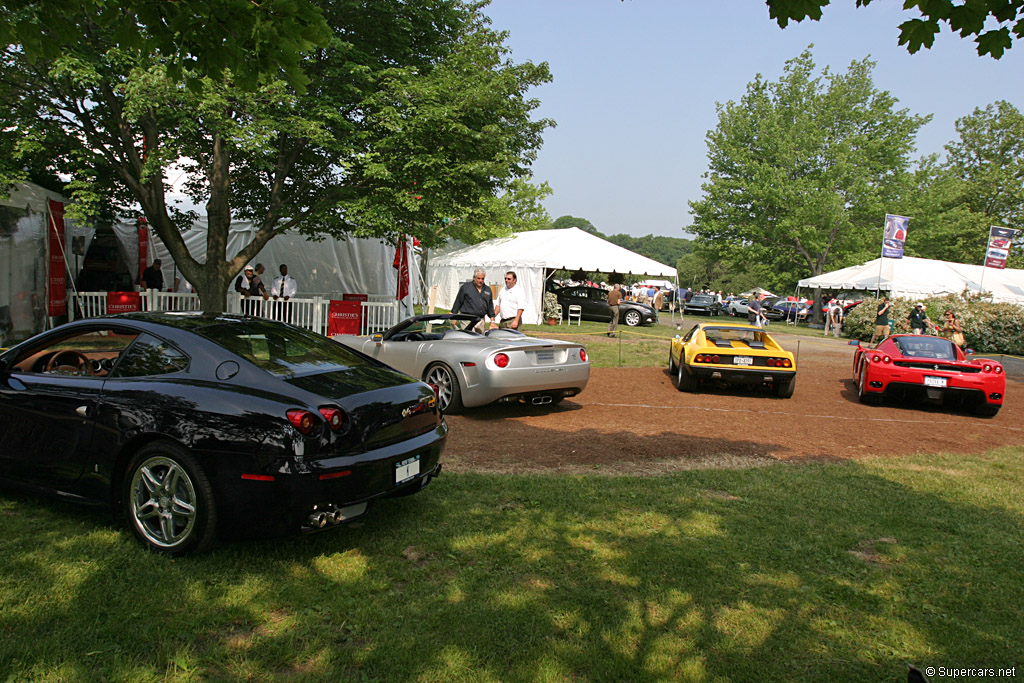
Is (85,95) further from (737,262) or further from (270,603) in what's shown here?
(737,262)

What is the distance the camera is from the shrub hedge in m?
24.1

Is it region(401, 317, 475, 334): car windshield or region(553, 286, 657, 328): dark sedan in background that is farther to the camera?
region(553, 286, 657, 328): dark sedan in background

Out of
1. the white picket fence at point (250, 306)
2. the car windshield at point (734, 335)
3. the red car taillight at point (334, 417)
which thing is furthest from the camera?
the white picket fence at point (250, 306)

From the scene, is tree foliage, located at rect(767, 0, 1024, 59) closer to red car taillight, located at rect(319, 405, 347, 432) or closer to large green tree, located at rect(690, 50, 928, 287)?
red car taillight, located at rect(319, 405, 347, 432)

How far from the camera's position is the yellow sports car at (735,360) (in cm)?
1032

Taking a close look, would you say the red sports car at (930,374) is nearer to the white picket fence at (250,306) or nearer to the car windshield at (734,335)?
the car windshield at (734,335)

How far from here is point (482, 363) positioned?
768 cm

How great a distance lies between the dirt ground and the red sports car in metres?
0.28

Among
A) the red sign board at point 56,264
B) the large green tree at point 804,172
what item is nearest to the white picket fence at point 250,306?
the red sign board at point 56,264

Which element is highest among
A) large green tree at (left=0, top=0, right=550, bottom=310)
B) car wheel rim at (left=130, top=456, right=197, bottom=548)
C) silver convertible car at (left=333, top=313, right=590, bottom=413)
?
large green tree at (left=0, top=0, right=550, bottom=310)

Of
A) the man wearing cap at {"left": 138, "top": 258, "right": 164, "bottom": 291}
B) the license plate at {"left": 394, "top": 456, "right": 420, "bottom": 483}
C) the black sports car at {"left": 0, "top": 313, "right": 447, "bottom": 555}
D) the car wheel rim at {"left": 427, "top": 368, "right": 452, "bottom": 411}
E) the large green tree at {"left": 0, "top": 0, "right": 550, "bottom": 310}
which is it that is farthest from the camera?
the man wearing cap at {"left": 138, "top": 258, "right": 164, "bottom": 291}

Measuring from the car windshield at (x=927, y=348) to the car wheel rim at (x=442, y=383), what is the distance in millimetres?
7041

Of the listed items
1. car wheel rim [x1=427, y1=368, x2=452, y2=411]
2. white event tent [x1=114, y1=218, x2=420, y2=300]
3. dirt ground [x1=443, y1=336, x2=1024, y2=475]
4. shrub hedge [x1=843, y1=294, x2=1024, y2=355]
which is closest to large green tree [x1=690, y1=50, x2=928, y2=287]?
shrub hedge [x1=843, y1=294, x2=1024, y2=355]

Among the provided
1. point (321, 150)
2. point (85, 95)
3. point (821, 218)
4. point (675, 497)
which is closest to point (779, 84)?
point (821, 218)
